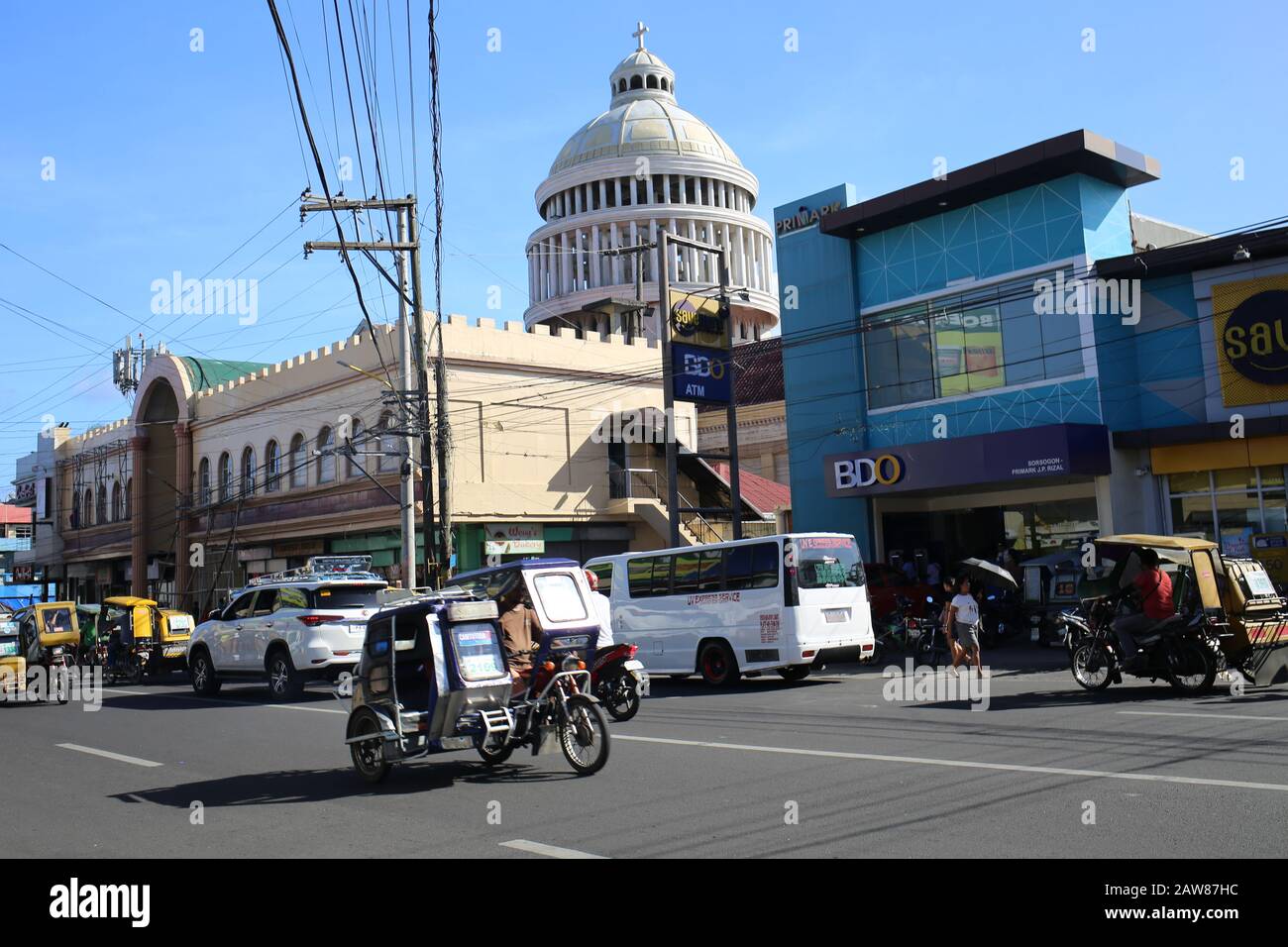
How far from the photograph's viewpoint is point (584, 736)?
32.6 feet

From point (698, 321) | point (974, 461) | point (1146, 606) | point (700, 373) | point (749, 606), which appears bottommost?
point (1146, 606)

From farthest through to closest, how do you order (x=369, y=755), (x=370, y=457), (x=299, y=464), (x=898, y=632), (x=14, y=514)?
(x=14, y=514) < (x=299, y=464) < (x=370, y=457) < (x=898, y=632) < (x=369, y=755)

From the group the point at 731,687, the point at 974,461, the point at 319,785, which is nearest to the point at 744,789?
the point at 319,785

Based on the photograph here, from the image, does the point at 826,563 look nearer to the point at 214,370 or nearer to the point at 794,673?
the point at 794,673

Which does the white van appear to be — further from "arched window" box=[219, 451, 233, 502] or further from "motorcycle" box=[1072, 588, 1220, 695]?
"arched window" box=[219, 451, 233, 502]

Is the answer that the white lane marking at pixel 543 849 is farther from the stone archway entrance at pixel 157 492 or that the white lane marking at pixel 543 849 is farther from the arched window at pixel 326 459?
the stone archway entrance at pixel 157 492

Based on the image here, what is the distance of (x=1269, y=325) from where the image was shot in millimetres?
22312

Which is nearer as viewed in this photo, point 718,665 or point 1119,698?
point 1119,698

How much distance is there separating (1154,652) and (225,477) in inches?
1446

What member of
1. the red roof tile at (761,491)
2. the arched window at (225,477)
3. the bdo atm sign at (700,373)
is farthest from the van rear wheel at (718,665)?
the arched window at (225,477)

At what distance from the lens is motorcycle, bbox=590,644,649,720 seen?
1330 centimetres

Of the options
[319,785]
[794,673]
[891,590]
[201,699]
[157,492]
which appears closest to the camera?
[319,785]

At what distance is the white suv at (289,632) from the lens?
61.0 feet

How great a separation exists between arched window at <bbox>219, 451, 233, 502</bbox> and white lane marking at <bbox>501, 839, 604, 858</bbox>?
37905 millimetres
